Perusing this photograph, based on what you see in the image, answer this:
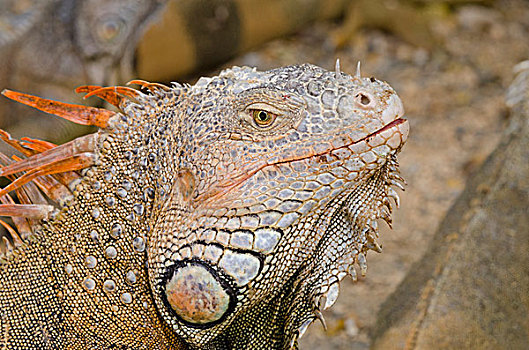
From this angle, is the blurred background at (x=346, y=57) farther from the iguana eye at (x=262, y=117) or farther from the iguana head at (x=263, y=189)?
the iguana eye at (x=262, y=117)

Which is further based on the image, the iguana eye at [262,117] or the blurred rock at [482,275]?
the blurred rock at [482,275]

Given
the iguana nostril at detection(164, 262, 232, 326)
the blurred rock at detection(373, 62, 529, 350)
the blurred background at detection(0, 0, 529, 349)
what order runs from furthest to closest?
the blurred background at detection(0, 0, 529, 349)
the blurred rock at detection(373, 62, 529, 350)
the iguana nostril at detection(164, 262, 232, 326)

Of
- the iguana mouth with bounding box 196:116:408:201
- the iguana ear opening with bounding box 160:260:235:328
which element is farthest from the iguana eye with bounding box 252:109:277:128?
the iguana ear opening with bounding box 160:260:235:328

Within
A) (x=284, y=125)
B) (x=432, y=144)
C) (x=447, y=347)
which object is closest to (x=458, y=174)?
(x=432, y=144)

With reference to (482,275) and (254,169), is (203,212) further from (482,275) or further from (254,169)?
(482,275)

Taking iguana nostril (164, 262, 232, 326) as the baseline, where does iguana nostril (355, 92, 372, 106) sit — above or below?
Result: above

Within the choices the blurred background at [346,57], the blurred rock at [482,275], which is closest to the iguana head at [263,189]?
the blurred rock at [482,275]

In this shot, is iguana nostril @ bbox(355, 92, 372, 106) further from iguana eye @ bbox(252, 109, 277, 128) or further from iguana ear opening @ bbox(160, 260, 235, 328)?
iguana ear opening @ bbox(160, 260, 235, 328)

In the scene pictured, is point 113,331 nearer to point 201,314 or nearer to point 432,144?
point 201,314

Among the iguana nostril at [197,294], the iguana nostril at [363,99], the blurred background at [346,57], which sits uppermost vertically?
the blurred background at [346,57]

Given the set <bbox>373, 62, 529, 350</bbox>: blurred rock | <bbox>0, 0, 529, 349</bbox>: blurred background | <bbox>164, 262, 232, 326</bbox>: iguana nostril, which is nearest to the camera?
<bbox>164, 262, 232, 326</bbox>: iguana nostril
